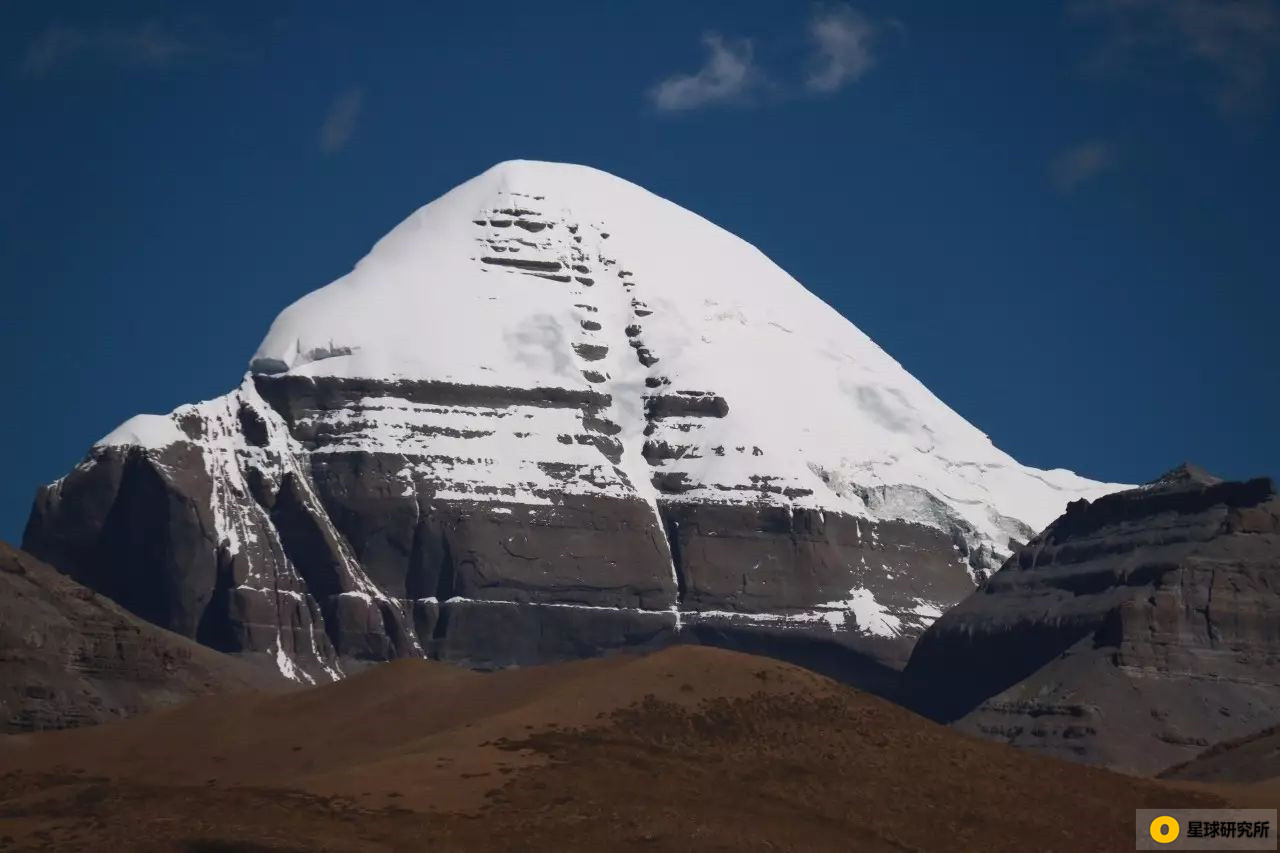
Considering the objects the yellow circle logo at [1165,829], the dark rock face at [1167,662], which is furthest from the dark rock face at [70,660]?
the yellow circle logo at [1165,829]

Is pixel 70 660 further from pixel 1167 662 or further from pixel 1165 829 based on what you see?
pixel 1167 662

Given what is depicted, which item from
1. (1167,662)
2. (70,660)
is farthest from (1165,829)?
(1167,662)

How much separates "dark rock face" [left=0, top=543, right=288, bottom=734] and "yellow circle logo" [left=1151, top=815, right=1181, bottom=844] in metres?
63.4

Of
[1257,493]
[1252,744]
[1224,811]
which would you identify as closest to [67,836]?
[1224,811]

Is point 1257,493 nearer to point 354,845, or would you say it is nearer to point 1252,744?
point 1252,744

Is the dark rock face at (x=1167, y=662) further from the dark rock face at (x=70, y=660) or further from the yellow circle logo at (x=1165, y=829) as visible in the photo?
the yellow circle logo at (x=1165, y=829)

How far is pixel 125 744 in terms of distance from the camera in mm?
90562

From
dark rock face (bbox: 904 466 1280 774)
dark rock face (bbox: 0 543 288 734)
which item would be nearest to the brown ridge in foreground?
dark rock face (bbox: 0 543 288 734)

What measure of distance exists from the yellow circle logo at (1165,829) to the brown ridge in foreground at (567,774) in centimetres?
93

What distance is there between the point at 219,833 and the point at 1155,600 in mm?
125755

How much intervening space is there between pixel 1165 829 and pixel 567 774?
18727mm

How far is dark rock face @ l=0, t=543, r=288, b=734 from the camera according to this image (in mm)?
128125

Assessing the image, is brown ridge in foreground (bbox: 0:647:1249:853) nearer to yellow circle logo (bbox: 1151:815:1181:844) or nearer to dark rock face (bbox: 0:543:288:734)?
yellow circle logo (bbox: 1151:815:1181:844)

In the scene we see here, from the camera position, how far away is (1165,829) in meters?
80.1
